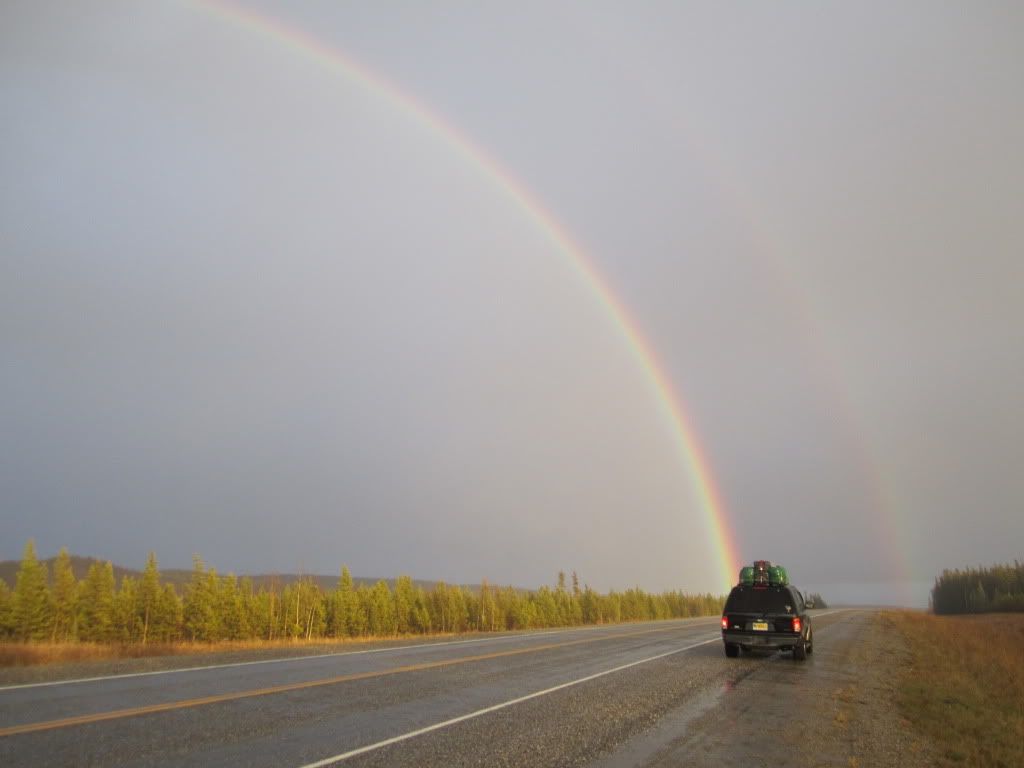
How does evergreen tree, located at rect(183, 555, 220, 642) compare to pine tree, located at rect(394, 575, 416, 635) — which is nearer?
evergreen tree, located at rect(183, 555, 220, 642)

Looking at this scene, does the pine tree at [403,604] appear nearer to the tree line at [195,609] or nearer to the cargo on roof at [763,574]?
the tree line at [195,609]

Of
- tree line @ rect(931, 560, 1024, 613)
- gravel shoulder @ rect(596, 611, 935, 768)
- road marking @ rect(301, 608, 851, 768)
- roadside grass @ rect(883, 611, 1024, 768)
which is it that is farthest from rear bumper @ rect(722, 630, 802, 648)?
tree line @ rect(931, 560, 1024, 613)

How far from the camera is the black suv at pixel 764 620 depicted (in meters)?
21.4

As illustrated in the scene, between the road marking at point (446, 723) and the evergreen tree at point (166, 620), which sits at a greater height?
the evergreen tree at point (166, 620)

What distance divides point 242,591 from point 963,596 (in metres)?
112

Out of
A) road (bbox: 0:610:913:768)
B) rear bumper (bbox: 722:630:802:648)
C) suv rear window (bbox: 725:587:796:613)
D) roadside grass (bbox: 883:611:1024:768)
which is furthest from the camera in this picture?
suv rear window (bbox: 725:587:796:613)

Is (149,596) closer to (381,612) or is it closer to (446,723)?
(381,612)

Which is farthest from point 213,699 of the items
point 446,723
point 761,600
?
point 761,600

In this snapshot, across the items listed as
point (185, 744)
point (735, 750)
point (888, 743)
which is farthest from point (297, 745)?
point (888, 743)

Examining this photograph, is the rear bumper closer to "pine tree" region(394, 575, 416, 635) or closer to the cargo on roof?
the cargo on roof

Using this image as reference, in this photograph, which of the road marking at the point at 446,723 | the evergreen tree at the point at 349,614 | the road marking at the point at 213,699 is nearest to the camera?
the road marking at the point at 446,723

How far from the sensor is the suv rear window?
2183cm

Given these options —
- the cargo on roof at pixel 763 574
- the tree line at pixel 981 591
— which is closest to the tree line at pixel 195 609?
the cargo on roof at pixel 763 574

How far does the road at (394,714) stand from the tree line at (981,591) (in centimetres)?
9823
